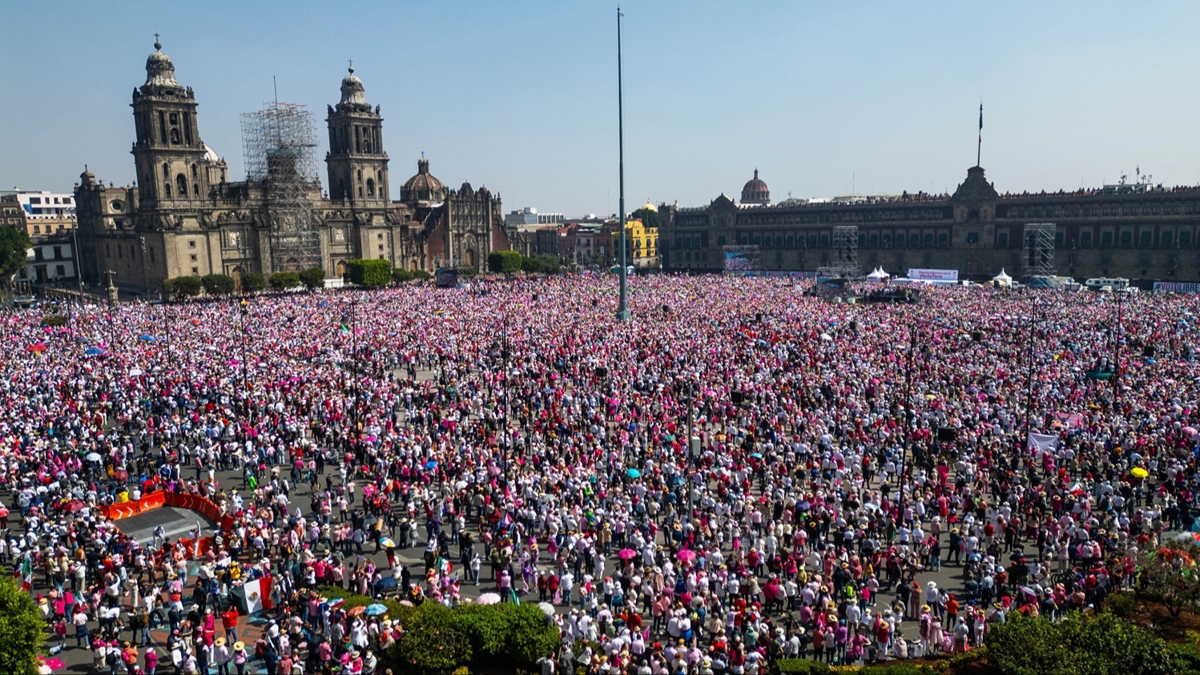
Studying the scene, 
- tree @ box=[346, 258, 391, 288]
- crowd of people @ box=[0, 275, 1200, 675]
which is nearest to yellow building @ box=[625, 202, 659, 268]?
tree @ box=[346, 258, 391, 288]

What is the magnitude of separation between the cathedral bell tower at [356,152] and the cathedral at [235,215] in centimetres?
12

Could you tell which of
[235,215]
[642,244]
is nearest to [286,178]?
[235,215]

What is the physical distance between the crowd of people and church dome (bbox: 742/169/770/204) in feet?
349

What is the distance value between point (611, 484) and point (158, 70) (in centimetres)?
7809

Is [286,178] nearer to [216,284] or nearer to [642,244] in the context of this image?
[216,284]

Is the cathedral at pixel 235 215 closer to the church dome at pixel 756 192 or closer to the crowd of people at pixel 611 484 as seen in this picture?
the crowd of people at pixel 611 484

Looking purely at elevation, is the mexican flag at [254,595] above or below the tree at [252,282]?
below

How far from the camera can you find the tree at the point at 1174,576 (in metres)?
13.5

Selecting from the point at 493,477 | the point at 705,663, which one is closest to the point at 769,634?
the point at 705,663

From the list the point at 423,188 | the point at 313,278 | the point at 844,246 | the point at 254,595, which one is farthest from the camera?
the point at 423,188

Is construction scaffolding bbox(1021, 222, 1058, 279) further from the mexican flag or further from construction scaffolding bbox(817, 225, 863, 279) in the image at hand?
the mexican flag

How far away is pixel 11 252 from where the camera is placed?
3095 inches

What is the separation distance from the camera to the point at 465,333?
43.9m

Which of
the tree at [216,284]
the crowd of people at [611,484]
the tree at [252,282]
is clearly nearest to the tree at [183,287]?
the tree at [216,284]
